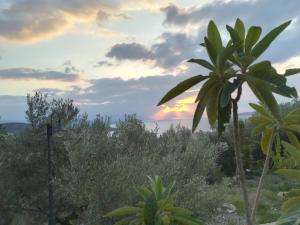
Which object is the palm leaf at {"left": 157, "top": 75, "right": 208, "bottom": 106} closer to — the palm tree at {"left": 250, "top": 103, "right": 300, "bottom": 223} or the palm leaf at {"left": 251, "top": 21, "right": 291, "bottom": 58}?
the palm leaf at {"left": 251, "top": 21, "right": 291, "bottom": 58}

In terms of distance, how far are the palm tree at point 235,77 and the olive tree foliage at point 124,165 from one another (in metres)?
3.92

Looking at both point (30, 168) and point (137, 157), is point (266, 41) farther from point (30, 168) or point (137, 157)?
point (30, 168)

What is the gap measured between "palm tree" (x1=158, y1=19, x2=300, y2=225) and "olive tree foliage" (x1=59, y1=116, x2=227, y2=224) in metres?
3.92

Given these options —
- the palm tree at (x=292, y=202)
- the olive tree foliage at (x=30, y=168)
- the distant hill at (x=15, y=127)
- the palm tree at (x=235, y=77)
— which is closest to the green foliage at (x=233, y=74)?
the palm tree at (x=235, y=77)

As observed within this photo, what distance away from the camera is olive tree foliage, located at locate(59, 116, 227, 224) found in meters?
7.37

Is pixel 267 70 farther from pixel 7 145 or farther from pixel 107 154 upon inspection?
pixel 7 145

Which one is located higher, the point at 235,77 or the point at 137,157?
the point at 235,77

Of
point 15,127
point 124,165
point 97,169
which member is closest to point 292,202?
point 124,165

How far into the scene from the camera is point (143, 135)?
9070 mm

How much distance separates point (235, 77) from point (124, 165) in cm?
437

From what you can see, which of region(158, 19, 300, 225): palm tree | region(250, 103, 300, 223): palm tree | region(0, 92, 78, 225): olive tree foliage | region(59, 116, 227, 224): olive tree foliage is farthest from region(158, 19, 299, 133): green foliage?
region(0, 92, 78, 225): olive tree foliage

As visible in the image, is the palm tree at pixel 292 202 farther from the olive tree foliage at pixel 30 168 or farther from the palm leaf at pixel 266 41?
the olive tree foliage at pixel 30 168

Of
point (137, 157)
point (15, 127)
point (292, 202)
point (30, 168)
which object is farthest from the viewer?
point (15, 127)

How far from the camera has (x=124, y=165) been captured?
749cm
